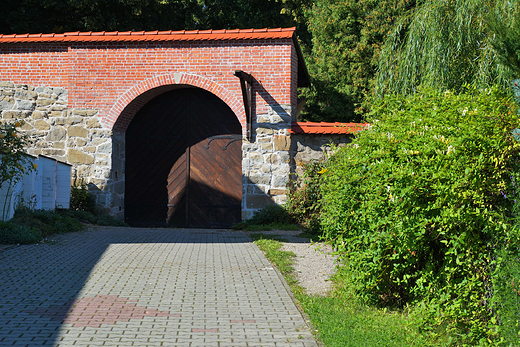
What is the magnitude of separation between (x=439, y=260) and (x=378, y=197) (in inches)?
28.3

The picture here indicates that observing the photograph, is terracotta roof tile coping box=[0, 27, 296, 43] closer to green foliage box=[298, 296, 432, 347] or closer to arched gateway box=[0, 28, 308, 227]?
arched gateway box=[0, 28, 308, 227]

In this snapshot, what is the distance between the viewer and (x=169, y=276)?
5.89 m

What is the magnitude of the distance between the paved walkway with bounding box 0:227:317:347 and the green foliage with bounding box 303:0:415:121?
1203 centimetres

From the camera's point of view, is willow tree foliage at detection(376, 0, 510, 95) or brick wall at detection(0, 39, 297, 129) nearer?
willow tree foliage at detection(376, 0, 510, 95)

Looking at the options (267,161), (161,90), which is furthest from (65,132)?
(267,161)

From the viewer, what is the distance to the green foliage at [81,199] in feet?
38.7

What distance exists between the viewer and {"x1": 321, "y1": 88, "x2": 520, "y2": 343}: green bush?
136 inches

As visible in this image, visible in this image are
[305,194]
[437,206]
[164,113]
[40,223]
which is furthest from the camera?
[164,113]

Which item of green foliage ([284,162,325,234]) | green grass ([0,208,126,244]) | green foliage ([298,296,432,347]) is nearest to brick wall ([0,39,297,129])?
green foliage ([284,162,325,234])

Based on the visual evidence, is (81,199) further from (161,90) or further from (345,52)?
(345,52)

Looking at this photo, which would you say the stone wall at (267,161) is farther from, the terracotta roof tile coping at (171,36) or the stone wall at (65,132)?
the stone wall at (65,132)

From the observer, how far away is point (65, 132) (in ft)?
40.2

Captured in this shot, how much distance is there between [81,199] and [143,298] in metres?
7.76

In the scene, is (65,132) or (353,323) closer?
(353,323)
